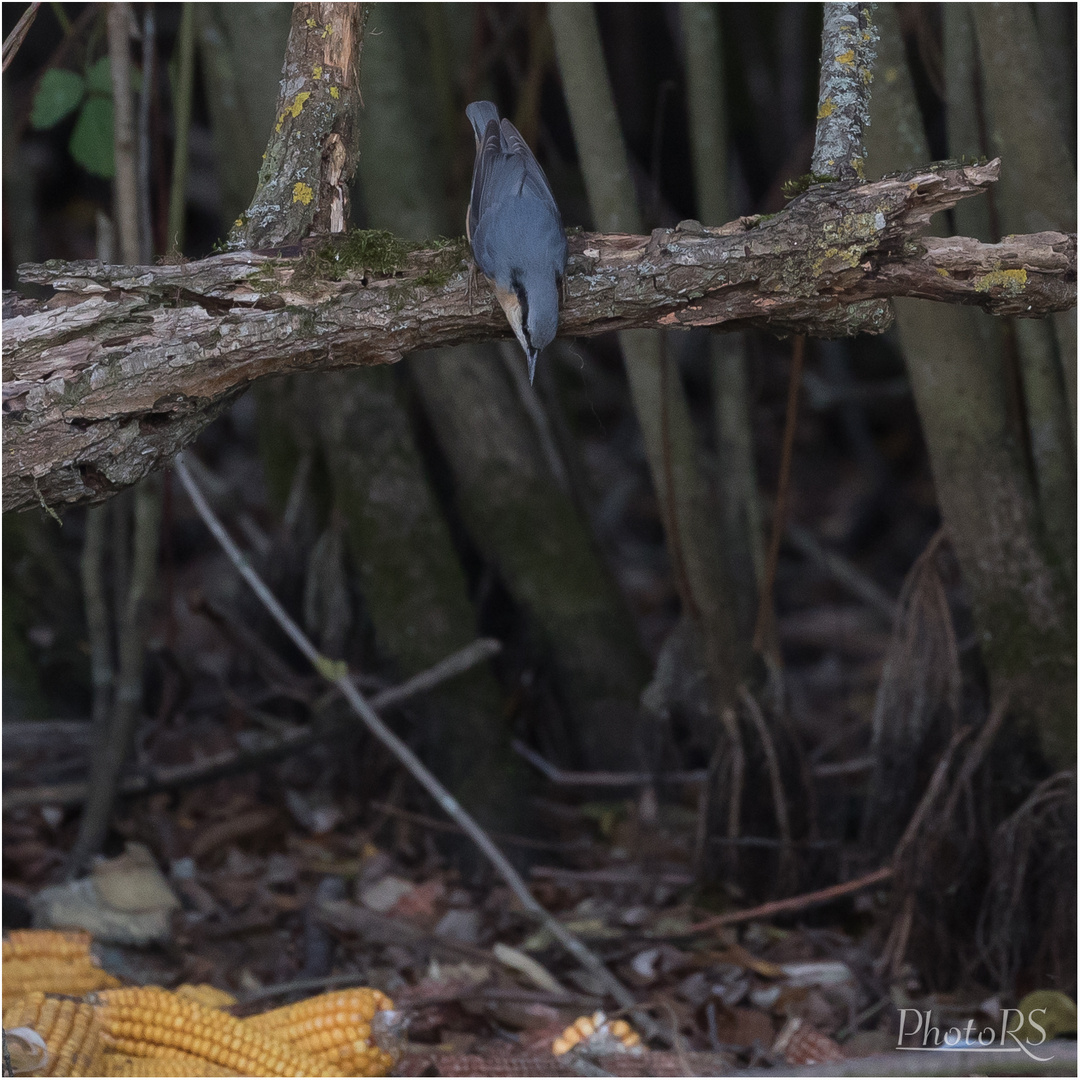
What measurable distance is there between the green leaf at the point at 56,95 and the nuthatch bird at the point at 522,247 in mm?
1374

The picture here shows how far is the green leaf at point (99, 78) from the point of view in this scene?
3.12 m

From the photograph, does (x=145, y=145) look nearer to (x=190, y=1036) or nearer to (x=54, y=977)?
(x=54, y=977)

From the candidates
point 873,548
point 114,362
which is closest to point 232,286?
point 114,362

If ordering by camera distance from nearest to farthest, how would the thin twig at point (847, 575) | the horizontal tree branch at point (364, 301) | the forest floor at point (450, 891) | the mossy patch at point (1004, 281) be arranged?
1. the horizontal tree branch at point (364, 301)
2. the mossy patch at point (1004, 281)
3. the forest floor at point (450, 891)
4. the thin twig at point (847, 575)

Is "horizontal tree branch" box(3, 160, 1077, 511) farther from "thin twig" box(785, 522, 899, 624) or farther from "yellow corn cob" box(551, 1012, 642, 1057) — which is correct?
"thin twig" box(785, 522, 899, 624)

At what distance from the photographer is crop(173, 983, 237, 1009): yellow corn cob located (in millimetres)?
2592

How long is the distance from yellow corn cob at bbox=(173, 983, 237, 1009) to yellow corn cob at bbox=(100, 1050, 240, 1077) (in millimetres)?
488

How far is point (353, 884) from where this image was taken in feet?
11.1

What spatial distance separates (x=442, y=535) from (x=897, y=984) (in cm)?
183

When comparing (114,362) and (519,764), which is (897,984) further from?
(114,362)

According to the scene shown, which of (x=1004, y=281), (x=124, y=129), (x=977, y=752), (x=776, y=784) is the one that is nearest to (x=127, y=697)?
(x=124, y=129)

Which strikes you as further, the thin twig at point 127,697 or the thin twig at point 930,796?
the thin twig at point 127,697

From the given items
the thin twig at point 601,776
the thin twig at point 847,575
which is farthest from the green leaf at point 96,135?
the thin twig at point 847,575

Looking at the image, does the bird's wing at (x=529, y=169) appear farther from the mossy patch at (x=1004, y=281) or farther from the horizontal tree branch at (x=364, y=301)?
the mossy patch at (x=1004, y=281)
